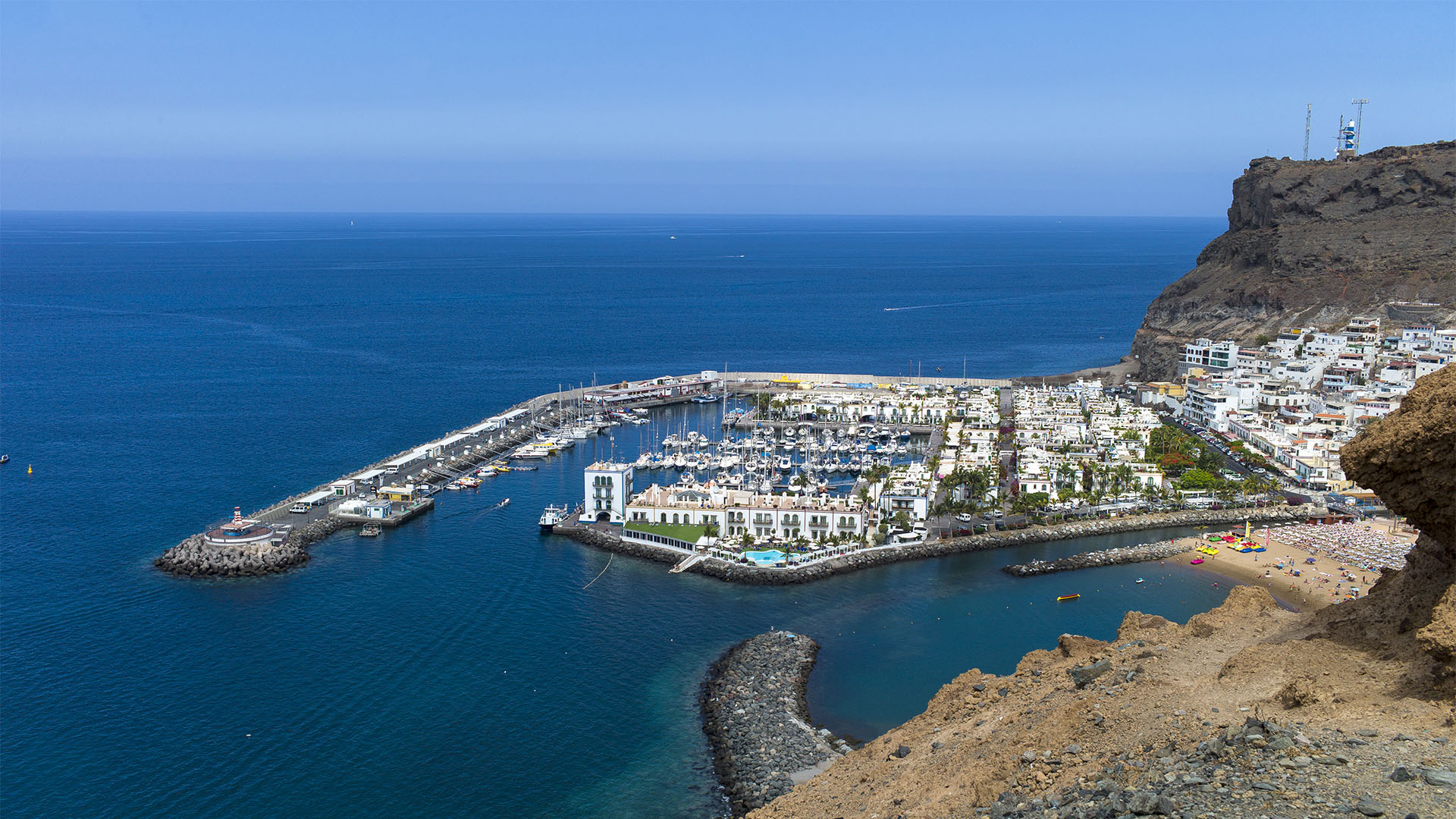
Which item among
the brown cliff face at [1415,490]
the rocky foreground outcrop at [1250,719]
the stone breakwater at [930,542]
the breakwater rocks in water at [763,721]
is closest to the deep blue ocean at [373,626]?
the breakwater rocks in water at [763,721]

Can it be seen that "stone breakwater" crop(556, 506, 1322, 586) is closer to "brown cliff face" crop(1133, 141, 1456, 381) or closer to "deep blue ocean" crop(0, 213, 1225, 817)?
"deep blue ocean" crop(0, 213, 1225, 817)

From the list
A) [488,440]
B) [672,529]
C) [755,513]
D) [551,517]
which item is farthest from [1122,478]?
[488,440]

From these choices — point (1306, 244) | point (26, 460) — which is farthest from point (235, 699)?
point (1306, 244)

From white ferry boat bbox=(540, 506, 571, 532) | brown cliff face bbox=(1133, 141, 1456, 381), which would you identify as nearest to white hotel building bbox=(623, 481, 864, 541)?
white ferry boat bbox=(540, 506, 571, 532)

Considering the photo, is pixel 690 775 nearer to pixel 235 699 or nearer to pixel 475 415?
pixel 235 699

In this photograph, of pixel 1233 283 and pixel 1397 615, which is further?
pixel 1233 283

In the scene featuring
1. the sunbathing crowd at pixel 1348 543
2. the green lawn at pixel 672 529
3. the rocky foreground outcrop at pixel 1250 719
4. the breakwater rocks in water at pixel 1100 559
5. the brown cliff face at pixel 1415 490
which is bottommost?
the breakwater rocks in water at pixel 1100 559

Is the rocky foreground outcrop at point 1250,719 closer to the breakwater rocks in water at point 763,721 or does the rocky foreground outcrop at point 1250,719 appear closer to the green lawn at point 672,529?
the breakwater rocks in water at point 763,721
